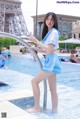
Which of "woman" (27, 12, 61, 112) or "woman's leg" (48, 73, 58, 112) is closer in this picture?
"woman" (27, 12, 61, 112)

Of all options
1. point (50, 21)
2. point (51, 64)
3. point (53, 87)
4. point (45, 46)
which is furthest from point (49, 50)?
point (53, 87)

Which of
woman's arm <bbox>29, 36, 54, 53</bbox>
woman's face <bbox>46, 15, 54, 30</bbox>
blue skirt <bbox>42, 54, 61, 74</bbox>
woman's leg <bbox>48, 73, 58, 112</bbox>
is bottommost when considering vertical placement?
woman's leg <bbox>48, 73, 58, 112</bbox>

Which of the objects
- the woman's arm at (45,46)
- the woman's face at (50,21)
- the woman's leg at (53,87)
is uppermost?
the woman's face at (50,21)

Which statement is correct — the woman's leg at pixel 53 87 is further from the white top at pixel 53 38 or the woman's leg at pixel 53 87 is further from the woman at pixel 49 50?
the white top at pixel 53 38

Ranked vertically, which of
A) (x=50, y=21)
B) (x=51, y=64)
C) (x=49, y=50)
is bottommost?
(x=51, y=64)

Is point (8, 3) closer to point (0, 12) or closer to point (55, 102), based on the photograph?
point (0, 12)

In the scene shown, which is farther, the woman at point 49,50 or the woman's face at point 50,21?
the woman's face at point 50,21

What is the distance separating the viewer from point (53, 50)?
3629mm

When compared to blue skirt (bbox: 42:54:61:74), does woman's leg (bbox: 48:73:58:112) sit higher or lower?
lower

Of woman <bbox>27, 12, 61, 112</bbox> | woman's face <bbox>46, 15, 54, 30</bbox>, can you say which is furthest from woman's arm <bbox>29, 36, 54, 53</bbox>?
woman's face <bbox>46, 15, 54, 30</bbox>

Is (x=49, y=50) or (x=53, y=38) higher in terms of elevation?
(x=53, y=38)

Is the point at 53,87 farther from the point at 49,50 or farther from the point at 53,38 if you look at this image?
the point at 53,38

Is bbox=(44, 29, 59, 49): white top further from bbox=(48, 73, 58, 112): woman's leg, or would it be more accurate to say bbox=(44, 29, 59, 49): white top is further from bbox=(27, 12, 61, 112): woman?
bbox=(48, 73, 58, 112): woman's leg

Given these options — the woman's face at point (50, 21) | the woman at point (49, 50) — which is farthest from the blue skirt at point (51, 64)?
the woman's face at point (50, 21)
